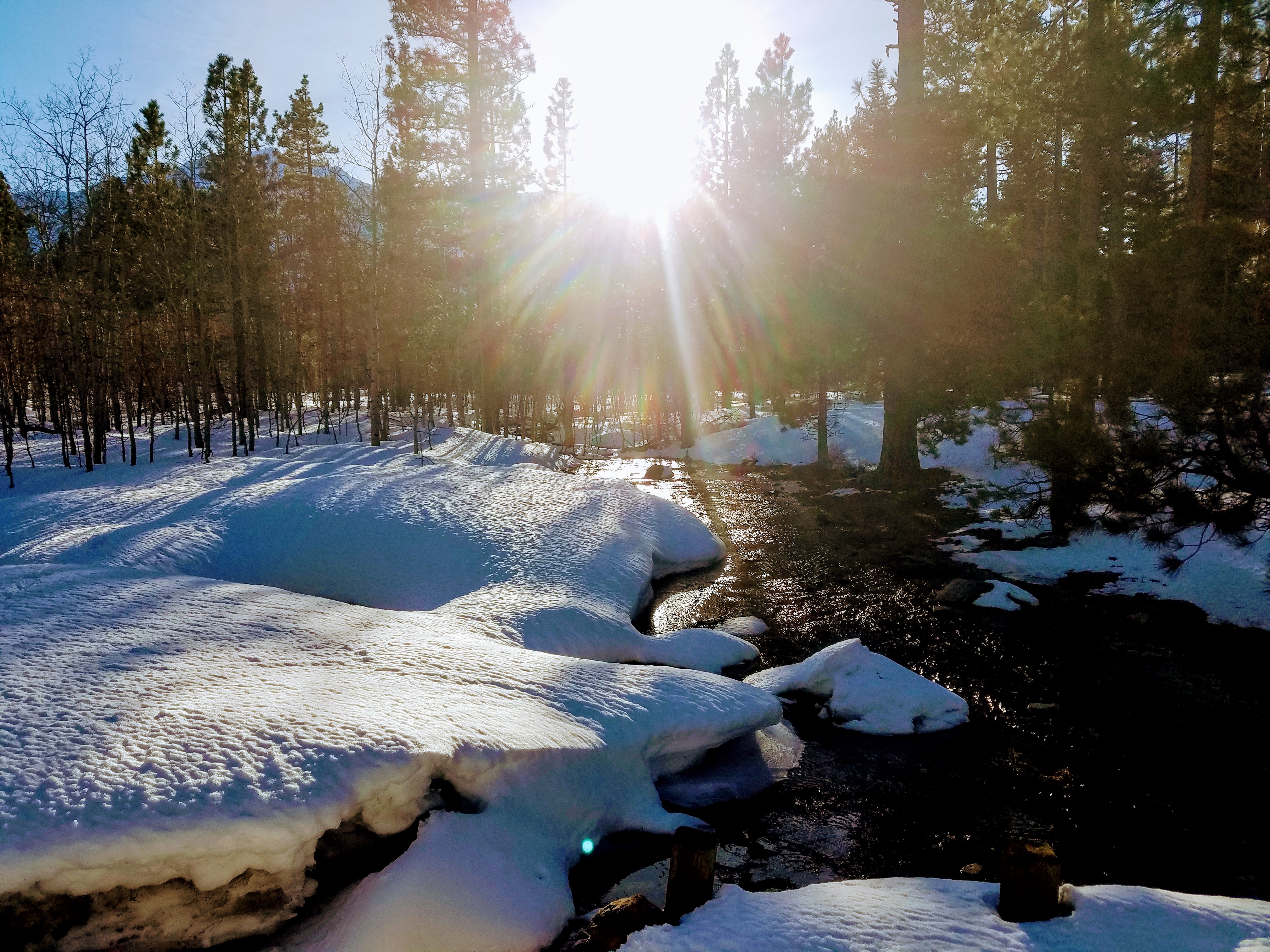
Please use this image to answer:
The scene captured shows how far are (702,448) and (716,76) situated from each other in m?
22.9

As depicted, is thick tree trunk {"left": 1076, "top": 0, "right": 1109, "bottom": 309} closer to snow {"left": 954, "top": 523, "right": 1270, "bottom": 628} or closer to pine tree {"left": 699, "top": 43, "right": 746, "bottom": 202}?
snow {"left": 954, "top": 523, "right": 1270, "bottom": 628}

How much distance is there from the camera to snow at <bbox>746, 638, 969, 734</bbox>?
20.4 ft

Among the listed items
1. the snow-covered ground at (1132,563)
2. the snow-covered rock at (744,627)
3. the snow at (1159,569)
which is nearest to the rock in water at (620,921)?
the snow-covered rock at (744,627)

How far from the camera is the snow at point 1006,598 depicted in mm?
9203

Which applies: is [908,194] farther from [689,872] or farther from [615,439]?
[615,439]

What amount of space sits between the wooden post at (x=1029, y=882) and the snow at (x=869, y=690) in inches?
110

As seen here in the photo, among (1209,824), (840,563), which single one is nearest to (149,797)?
(1209,824)

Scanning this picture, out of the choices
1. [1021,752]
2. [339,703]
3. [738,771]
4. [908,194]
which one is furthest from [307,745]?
[908,194]

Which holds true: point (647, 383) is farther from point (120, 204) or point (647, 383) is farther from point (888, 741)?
point (888, 741)

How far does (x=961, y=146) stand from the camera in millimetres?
15398

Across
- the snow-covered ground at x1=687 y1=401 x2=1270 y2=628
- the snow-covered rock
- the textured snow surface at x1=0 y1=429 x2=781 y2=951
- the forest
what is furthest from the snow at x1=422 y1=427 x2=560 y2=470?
the snow-covered ground at x1=687 y1=401 x2=1270 y2=628

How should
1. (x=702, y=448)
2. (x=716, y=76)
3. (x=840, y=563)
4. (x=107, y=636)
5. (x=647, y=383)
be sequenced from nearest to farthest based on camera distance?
1. (x=107, y=636)
2. (x=840, y=563)
3. (x=702, y=448)
4. (x=647, y=383)
5. (x=716, y=76)

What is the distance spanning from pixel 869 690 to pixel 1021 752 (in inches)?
51.3

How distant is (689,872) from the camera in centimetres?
363
